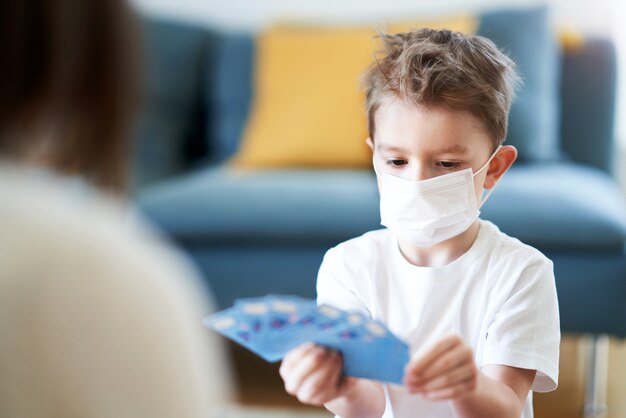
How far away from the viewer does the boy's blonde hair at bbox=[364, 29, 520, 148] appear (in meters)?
0.45

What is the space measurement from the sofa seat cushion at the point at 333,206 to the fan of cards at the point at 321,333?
14cm

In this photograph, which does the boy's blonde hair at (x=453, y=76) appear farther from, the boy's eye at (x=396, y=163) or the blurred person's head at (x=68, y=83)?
the blurred person's head at (x=68, y=83)

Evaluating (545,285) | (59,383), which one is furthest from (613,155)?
(59,383)

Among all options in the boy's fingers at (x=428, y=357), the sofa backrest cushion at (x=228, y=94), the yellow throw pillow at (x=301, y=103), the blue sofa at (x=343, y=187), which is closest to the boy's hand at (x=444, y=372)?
the boy's fingers at (x=428, y=357)

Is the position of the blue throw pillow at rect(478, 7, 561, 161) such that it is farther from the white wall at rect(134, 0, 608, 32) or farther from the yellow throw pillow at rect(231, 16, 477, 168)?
the white wall at rect(134, 0, 608, 32)

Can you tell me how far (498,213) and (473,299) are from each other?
0.31 feet

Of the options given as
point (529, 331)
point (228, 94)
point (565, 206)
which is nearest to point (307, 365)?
point (529, 331)

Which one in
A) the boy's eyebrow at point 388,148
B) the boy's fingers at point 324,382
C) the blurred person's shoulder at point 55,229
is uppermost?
the boy's eyebrow at point 388,148

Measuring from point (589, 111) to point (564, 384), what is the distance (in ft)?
1.06

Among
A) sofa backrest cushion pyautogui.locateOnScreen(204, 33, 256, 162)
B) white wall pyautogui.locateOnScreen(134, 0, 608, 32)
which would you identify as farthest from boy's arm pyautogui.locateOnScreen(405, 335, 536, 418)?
white wall pyautogui.locateOnScreen(134, 0, 608, 32)

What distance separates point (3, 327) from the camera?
0.34 meters

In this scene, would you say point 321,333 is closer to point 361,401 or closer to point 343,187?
point 361,401

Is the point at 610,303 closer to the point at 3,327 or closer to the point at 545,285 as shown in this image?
the point at 545,285

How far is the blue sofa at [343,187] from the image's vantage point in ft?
1.89
